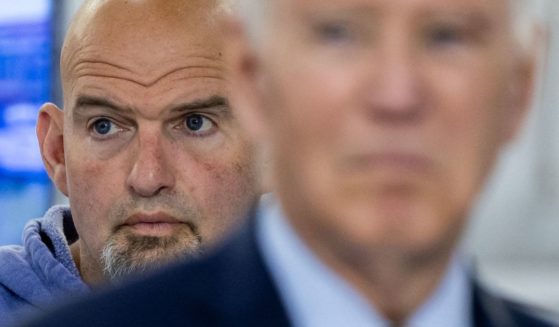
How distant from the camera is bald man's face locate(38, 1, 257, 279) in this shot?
7.11 feet

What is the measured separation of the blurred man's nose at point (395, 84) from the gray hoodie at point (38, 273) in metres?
1.44

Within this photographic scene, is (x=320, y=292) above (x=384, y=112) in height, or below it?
below

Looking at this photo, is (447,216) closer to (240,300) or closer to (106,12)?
(240,300)

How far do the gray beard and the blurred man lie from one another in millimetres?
1240

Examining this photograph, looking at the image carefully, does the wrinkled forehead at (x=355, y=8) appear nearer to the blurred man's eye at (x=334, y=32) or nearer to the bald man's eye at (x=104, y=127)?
the blurred man's eye at (x=334, y=32)

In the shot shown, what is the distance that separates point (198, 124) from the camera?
88.3 inches

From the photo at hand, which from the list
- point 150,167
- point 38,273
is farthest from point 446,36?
point 38,273

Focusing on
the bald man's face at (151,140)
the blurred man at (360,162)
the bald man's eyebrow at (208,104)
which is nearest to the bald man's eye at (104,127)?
the bald man's face at (151,140)

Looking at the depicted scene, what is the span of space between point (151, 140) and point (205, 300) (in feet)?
4.30

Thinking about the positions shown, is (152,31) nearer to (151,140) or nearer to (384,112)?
(151,140)

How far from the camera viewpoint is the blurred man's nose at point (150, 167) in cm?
213

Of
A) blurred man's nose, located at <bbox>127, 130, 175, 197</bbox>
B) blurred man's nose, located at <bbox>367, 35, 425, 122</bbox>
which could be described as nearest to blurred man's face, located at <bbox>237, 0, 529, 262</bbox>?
blurred man's nose, located at <bbox>367, 35, 425, 122</bbox>

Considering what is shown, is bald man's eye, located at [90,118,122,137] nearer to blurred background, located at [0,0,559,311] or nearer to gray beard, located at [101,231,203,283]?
gray beard, located at [101,231,203,283]

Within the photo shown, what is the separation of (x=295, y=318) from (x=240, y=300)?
4cm
